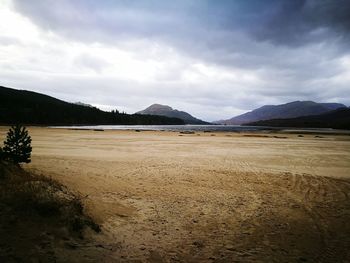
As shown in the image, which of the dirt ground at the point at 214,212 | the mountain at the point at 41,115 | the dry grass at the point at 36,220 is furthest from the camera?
the mountain at the point at 41,115

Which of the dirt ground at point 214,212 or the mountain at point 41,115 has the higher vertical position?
the mountain at point 41,115

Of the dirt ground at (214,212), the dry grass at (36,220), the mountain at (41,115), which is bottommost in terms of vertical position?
the dirt ground at (214,212)

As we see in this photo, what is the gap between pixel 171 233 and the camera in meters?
7.60

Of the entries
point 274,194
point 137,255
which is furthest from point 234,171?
point 137,255

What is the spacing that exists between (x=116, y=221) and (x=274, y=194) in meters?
7.25

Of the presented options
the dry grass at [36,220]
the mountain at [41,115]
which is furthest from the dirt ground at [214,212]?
the mountain at [41,115]

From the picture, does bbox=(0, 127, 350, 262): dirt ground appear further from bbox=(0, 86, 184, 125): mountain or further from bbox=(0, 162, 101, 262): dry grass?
bbox=(0, 86, 184, 125): mountain

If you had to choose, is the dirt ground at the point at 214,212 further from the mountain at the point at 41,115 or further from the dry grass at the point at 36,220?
the mountain at the point at 41,115

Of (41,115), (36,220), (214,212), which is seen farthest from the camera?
(41,115)

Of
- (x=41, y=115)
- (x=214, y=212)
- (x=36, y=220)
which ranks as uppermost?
(x=41, y=115)

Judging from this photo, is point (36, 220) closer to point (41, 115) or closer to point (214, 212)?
point (214, 212)

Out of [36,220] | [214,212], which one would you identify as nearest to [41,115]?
[214,212]

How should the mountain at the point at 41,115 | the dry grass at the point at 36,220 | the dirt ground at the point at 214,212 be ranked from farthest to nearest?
the mountain at the point at 41,115 → the dirt ground at the point at 214,212 → the dry grass at the point at 36,220

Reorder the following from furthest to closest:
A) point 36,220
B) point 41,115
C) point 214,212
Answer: point 41,115
point 214,212
point 36,220
